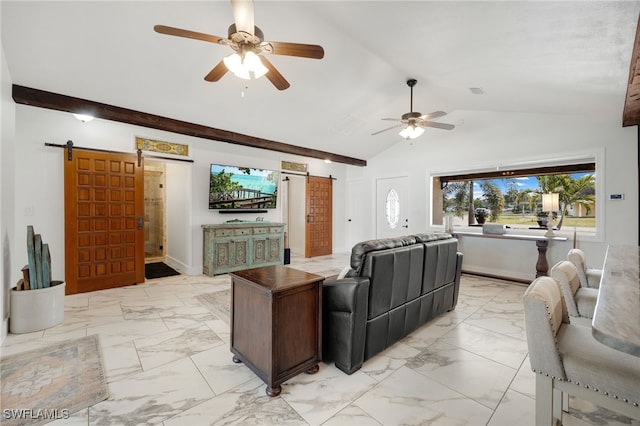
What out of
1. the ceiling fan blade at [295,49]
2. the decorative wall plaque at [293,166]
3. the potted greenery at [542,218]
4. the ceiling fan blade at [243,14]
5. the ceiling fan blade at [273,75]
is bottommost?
the potted greenery at [542,218]

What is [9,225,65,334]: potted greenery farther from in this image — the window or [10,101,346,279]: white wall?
the window

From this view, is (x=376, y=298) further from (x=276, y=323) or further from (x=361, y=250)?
(x=276, y=323)

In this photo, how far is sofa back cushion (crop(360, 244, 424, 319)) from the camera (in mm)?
2197

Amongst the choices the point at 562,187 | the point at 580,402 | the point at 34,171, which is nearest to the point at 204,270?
the point at 34,171

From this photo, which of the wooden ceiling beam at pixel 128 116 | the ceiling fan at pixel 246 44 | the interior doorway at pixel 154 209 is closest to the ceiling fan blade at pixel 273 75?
the ceiling fan at pixel 246 44

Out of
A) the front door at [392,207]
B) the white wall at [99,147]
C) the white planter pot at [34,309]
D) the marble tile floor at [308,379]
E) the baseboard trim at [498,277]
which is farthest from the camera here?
the front door at [392,207]

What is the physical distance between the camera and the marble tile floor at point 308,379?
1683mm

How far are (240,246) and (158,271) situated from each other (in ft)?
5.69

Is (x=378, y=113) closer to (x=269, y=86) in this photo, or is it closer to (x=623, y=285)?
(x=269, y=86)

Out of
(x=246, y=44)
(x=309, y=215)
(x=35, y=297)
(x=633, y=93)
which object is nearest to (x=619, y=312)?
(x=246, y=44)

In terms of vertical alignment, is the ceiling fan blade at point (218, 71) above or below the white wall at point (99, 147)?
above

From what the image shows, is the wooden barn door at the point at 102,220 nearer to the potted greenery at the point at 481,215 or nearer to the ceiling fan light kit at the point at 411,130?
the ceiling fan light kit at the point at 411,130

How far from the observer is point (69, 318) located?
312cm

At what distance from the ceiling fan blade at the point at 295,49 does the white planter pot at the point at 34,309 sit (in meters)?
3.29
